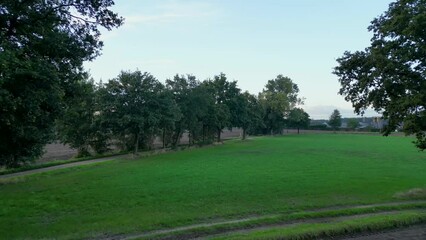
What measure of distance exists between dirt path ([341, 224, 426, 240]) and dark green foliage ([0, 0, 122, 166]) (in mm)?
9233

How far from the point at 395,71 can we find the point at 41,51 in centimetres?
1294

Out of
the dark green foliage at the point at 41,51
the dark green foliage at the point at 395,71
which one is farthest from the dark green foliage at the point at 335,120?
the dark green foliage at the point at 41,51

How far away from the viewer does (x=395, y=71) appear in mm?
14086

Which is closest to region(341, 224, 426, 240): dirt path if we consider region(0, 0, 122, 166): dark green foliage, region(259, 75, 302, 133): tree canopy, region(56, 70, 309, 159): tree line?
region(0, 0, 122, 166): dark green foliage

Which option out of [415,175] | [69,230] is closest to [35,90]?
[69,230]

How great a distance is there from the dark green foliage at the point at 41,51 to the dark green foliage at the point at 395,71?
1014 centimetres

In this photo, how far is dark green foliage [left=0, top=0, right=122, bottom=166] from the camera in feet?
30.6

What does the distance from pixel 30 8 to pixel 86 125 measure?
111 feet

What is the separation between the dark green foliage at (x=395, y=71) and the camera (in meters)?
13.3

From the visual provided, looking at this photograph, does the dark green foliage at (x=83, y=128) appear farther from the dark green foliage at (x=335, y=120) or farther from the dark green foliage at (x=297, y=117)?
the dark green foliage at (x=335, y=120)

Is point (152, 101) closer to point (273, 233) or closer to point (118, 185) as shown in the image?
point (118, 185)

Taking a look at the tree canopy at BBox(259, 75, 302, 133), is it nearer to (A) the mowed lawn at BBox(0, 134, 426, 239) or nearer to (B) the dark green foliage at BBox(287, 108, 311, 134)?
(B) the dark green foliage at BBox(287, 108, 311, 134)

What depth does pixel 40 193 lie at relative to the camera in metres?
18.6

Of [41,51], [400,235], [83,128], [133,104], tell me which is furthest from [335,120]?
[41,51]
